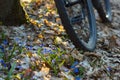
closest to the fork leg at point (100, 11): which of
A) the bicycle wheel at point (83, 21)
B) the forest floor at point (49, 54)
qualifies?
the forest floor at point (49, 54)

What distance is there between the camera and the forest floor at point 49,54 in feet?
10.9

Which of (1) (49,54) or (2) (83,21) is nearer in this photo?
(1) (49,54)

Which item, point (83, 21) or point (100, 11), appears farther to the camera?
point (100, 11)

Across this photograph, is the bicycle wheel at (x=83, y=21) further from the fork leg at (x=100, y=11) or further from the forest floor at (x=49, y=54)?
the fork leg at (x=100, y=11)

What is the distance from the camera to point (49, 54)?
361cm

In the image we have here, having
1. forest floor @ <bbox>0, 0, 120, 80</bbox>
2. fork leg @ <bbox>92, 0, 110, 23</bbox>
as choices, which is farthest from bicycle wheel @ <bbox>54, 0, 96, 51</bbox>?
fork leg @ <bbox>92, 0, 110, 23</bbox>

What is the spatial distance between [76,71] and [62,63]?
0.50 ft

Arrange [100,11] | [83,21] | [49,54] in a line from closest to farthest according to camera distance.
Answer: [49,54], [83,21], [100,11]

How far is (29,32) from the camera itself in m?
4.20

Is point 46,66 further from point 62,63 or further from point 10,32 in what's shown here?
point 10,32

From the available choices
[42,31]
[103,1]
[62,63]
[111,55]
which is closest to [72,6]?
[42,31]

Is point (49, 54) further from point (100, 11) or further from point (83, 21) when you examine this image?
point (100, 11)

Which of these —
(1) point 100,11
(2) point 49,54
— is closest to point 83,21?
(1) point 100,11

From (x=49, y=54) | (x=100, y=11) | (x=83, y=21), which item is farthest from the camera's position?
(x=100, y=11)
